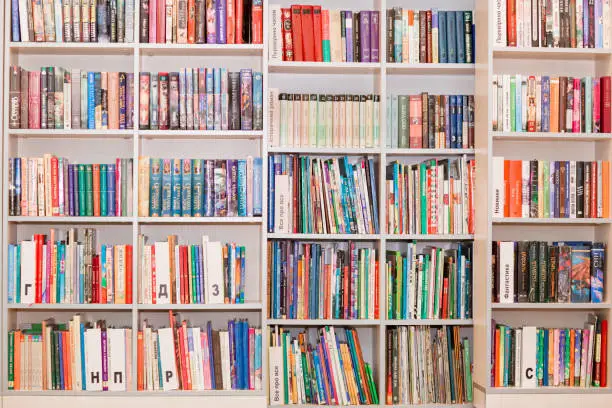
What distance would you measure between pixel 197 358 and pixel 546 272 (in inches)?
58.1

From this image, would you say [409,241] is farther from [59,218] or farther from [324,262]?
[59,218]

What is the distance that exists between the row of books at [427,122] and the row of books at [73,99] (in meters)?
1.10

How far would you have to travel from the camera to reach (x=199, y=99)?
11.7ft

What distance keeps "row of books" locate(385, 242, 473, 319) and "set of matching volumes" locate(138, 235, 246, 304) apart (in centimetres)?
66

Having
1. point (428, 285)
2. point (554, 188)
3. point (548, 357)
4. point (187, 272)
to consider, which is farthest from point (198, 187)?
point (548, 357)

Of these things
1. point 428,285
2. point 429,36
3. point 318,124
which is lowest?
point 428,285

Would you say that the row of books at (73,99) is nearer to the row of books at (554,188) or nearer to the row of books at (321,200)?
the row of books at (321,200)

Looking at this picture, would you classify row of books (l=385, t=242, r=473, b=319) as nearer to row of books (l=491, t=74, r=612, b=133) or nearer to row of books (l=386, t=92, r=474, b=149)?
row of books (l=386, t=92, r=474, b=149)

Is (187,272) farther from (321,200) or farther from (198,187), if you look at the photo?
(321,200)

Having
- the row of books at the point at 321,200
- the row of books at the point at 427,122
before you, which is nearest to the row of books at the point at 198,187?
the row of books at the point at 321,200

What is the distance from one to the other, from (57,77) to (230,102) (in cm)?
72

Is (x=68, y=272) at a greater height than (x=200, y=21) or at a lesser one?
lesser

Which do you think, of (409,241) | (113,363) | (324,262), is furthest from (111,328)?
(409,241)

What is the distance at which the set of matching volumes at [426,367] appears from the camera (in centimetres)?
357
